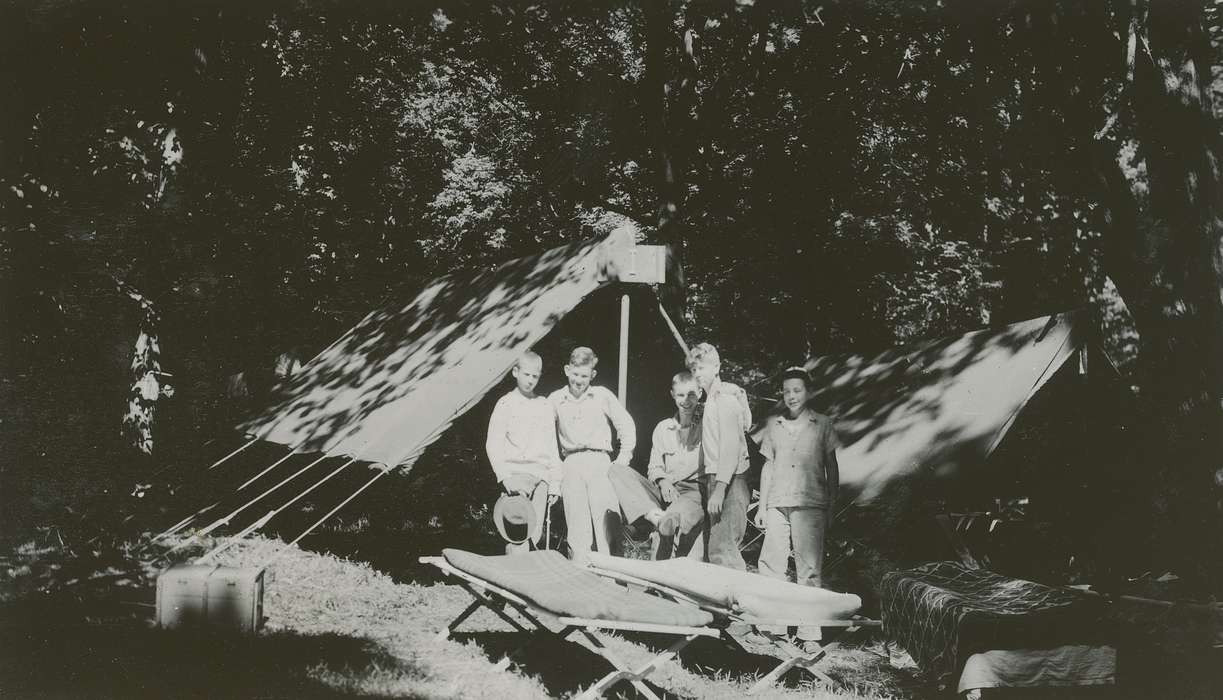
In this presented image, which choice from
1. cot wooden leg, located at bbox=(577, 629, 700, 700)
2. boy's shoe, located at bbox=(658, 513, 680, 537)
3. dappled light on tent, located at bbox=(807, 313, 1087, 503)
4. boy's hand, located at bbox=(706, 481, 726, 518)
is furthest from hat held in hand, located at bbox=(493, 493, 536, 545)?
dappled light on tent, located at bbox=(807, 313, 1087, 503)

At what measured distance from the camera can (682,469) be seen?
6.64 m

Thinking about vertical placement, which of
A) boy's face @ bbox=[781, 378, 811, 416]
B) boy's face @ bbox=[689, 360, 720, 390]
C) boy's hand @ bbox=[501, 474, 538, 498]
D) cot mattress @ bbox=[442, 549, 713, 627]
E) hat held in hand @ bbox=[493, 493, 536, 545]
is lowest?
cot mattress @ bbox=[442, 549, 713, 627]

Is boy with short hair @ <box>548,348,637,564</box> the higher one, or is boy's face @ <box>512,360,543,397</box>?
boy's face @ <box>512,360,543,397</box>

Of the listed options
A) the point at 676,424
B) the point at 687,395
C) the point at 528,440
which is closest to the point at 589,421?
the point at 528,440

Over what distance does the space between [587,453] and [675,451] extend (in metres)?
0.55

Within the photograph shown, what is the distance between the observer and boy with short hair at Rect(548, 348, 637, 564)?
21.4ft

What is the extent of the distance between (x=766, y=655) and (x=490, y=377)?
268cm

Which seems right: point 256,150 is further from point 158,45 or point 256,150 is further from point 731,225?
point 731,225

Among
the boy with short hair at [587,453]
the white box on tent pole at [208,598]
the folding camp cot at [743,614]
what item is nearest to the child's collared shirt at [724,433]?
the boy with short hair at [587,453]

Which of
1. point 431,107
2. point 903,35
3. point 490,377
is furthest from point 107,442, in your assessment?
point 903,35

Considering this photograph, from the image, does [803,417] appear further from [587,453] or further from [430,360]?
[430,360]

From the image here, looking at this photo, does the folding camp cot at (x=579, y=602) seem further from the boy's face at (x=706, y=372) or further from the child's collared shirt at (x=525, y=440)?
the boy's face at (x=706, y=372)

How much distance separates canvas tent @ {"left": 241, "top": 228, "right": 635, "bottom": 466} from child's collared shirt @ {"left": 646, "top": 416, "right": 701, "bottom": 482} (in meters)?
1.28

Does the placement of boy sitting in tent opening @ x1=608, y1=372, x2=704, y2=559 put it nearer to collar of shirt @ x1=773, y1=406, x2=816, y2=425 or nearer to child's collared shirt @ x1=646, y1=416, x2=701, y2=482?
child's collared shirt @ x1=646, y1=416, x2=701, y2=482
